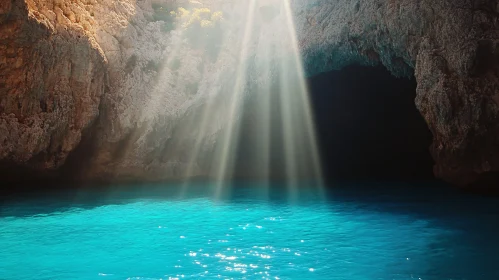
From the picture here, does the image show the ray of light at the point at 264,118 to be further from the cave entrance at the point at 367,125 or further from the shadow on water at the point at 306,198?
the cave entrance at the point at 367,125

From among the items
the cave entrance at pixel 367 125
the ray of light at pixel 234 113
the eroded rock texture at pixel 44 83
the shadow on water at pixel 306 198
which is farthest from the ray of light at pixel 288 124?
the eroded rock texture at pixel 44 83

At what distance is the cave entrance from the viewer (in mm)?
25391

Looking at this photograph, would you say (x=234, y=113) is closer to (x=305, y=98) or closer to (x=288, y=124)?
(x=288, y=124)

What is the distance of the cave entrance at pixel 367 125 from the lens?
25.4m

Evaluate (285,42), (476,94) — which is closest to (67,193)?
(285,42)

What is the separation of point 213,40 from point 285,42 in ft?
14.7

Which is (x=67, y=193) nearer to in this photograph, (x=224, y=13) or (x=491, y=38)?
(x=224, y=13)

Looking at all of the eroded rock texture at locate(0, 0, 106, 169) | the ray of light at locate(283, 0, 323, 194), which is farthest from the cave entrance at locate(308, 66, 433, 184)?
the eroded rock texture at locate(0, 0, 106, 169)

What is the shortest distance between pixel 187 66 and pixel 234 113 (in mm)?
3671

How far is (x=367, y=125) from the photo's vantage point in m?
28.6

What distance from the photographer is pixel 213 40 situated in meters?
25.3

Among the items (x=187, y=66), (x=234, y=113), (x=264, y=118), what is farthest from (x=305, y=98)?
(x=187, y=66)

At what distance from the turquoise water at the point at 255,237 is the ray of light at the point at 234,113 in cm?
692

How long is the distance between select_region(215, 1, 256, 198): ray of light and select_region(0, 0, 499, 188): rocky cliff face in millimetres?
180
